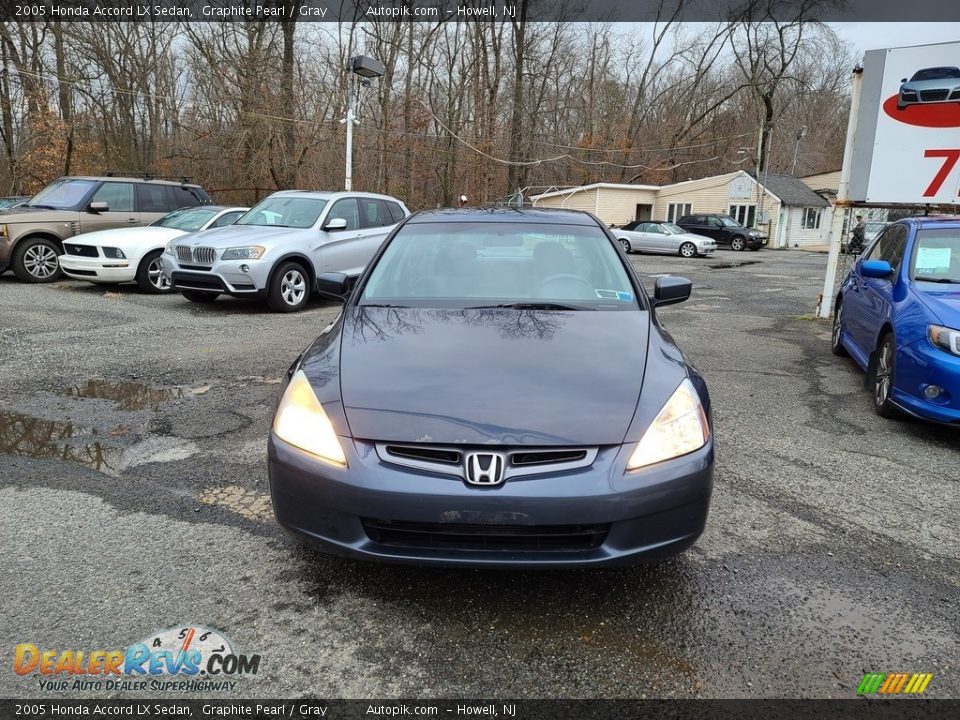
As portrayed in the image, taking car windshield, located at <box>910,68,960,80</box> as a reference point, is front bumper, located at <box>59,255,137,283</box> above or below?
below

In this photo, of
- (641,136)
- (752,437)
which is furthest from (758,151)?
(752,437)

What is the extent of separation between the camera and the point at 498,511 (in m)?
2.26

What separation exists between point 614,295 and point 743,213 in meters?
38.5

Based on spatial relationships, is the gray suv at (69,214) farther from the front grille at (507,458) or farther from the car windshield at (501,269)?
the front grille at (507,458)

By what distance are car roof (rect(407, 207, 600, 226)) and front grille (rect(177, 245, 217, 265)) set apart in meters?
5.34

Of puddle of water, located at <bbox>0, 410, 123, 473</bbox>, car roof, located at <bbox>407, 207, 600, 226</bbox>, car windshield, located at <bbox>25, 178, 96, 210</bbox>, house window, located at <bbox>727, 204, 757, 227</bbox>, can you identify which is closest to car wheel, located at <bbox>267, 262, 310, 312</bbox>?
puddle of water, located at <bbox>0, 410, 123, 473</bbox>

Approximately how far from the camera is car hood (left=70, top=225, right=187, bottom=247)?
10492mm

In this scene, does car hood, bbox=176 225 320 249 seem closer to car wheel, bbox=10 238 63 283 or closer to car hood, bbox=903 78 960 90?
car wheel, bbox=10 238 63 283

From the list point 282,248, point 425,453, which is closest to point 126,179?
point 282,248

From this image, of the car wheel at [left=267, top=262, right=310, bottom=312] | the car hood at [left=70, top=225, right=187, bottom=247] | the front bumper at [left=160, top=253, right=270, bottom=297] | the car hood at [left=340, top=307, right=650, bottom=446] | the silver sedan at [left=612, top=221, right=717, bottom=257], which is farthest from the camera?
the silver sedan at [left=612, top=221, right=717, bottom=257]

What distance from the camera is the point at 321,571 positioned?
2.84 m

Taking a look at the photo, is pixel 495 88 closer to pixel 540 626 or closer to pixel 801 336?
pixel 801 336

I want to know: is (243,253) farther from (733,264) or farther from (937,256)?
(733,264)

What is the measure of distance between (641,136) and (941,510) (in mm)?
44193
